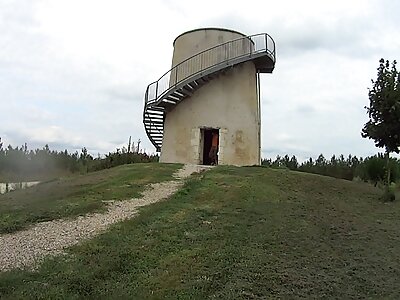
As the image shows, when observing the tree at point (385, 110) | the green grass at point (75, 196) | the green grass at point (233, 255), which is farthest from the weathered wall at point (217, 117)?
the green grass at point (233, 255)

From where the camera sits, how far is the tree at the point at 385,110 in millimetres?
14000

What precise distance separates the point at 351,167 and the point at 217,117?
8026 mm

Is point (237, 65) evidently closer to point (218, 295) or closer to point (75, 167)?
point (75, 167)

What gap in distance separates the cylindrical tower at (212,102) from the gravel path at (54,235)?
30.1ft

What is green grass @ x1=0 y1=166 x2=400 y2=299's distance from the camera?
650 cm

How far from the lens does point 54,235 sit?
8812mm

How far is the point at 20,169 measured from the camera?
2578cm

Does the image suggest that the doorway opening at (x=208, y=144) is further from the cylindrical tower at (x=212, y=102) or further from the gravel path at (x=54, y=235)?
the gravel path at (x=54, y=235)

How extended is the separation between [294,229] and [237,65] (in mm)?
13091

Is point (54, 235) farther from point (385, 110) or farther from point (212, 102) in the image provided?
point (212, 102)

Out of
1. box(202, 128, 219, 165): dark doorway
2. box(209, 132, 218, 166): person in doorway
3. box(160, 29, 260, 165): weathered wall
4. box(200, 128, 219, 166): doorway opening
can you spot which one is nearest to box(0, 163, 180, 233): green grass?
box(160, 29, 260, 165): weathered wall

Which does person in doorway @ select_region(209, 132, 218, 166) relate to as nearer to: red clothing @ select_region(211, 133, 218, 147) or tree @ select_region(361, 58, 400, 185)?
red clothing @ select_region(211, 133, 218, 147)

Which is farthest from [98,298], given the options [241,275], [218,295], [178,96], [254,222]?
[178,96]

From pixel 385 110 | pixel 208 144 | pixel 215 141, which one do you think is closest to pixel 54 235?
pixel 385 110
